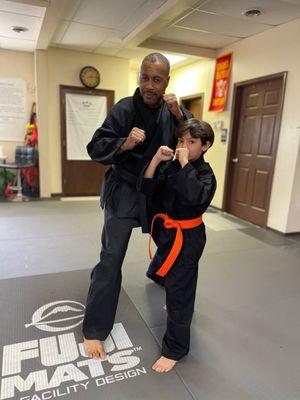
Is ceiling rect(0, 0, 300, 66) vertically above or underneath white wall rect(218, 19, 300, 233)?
above

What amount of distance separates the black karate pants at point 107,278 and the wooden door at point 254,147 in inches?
122

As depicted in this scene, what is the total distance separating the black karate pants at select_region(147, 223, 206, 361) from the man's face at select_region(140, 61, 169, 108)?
687 mm

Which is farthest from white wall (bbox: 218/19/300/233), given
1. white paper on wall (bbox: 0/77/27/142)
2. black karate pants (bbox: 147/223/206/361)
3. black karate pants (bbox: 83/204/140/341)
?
white paper on wall (bbox: 0/77/27/142)

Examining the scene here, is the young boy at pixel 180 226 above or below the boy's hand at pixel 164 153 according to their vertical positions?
below

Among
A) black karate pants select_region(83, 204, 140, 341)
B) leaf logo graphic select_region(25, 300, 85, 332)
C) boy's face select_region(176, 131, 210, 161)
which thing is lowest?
leaf logo graphic select_region(25, 300, 85, 332)

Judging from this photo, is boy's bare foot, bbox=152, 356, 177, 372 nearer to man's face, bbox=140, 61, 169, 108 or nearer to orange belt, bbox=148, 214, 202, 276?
orange belt, bbox=148, 214, 202, 276

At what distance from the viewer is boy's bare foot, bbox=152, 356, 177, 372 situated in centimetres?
154

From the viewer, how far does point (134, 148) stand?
1.57 metres

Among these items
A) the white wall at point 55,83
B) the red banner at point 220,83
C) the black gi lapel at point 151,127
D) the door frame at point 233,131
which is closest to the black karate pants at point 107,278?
the black gi lapel at point 151,127

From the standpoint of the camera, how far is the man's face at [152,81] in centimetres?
142

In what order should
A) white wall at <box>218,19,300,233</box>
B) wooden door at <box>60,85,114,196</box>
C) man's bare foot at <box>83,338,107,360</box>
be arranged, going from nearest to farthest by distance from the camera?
man's bare foot at <box>83,338,107,360</box> → white wall at <box>218,19,300,233</box> → wooden door at <box>60,85,114,196</box>

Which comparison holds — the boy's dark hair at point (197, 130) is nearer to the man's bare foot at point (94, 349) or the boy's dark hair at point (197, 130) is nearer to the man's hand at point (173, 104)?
the man's hand at point (173, 104)

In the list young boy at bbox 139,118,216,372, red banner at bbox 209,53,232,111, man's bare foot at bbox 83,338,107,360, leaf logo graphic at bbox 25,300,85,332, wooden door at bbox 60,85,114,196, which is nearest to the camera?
young boy at bbox 139,118,216,372

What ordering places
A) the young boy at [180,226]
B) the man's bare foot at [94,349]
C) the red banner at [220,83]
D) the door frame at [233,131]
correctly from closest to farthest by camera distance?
the young boy at [180,226], the man's bare foot at [94,349], the door frame at [233,131], the red banner at [220,83]
